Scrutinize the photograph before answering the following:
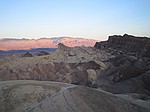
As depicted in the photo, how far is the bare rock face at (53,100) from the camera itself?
5.98 metres

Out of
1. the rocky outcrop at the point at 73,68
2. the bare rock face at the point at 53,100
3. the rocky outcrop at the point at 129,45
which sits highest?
the bare rock face at the point at 53,100

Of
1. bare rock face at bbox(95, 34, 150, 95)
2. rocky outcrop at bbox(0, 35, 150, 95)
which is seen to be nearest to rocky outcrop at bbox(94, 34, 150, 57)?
bare rock face at bbox(95, 34, 150, 95)

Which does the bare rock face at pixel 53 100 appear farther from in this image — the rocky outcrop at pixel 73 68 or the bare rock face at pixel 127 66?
the rocky outcrop at pixel 73 68

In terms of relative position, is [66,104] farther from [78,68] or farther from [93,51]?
[93,51]

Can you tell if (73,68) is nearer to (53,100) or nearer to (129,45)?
(129,45)

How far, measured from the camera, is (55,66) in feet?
76.6

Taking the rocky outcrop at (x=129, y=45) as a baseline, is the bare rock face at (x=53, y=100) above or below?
above

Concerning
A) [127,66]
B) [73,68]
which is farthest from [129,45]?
[127,66]

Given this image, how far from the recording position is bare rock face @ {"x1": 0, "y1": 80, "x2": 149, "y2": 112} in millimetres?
5976

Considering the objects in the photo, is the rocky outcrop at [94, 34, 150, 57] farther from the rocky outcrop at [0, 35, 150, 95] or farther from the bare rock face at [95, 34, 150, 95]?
the rocky outcrop at [0, 35, 150, 95]

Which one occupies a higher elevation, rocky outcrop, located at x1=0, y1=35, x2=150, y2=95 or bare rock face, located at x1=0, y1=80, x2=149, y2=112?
bare rock face, located at x1=0, y1=80, x2=149, y2=112

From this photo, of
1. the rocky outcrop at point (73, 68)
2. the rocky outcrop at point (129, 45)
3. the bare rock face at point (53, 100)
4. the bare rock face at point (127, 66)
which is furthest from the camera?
the rocky outcrop at point (129, 45)

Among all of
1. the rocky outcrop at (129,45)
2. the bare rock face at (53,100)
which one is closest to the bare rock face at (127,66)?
the rocky outcrop at (129,45)

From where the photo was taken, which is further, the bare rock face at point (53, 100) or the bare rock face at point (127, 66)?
the bare rock face at point (127, 66)
